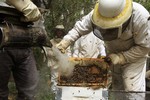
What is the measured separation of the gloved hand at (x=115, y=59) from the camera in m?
5.37

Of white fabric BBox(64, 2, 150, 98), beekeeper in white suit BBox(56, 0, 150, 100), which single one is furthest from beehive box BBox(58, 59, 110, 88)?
white fabric BBox(64, 2, 150, 98)

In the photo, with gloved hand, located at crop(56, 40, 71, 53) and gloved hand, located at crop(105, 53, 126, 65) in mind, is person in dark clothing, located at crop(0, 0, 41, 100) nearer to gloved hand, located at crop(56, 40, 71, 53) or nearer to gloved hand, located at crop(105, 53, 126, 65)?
gloved hand, located at crop(56, 40, 71, 53)

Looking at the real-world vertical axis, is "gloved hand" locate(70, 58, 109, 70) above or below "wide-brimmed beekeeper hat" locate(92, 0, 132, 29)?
below

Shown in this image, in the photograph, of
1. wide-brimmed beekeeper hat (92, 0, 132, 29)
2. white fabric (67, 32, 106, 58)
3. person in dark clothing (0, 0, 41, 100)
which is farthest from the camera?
white fabric (67, 32, 106, 58)

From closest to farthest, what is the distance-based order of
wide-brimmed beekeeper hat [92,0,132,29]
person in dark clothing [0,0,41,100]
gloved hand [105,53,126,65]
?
wide-brimmed beekeeper hat [92,0,132,29] < person in dark clothing [0,0,41,100] < gloved hand [105,53,126,65]

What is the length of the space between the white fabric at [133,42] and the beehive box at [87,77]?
0.45m

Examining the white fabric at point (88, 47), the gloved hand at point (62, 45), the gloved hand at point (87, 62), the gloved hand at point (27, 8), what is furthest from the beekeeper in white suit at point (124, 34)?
the white fabric at point (88, 47)

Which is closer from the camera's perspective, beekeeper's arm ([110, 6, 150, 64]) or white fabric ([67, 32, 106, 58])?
beekeeper's arm ([110, 6, 150, 64])

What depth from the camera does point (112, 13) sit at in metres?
5.04

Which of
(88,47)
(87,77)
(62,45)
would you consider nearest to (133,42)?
(87,77)

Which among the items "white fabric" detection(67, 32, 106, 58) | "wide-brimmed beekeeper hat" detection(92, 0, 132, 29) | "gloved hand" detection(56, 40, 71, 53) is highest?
"wide-brimmed beekeeper hat" detection(92, 0, 132, 29)

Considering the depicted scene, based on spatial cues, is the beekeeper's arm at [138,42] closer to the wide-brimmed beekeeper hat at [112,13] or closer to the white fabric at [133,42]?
the white fabric at [133,42]

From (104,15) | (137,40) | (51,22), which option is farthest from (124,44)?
(51,22)

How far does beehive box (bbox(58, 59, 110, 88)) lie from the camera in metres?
5.02
